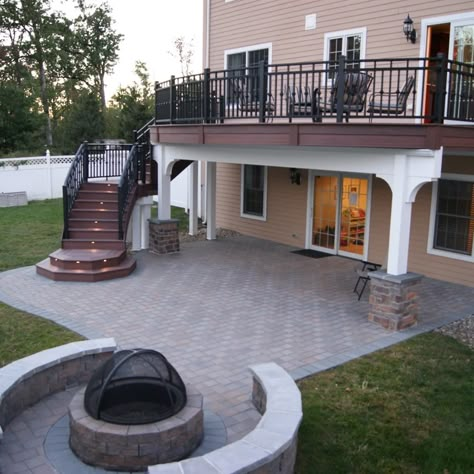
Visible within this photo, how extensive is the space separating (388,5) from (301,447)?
8828mm

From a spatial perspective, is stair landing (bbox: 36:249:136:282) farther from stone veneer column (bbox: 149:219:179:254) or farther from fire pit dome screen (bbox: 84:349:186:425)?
fire pit dome screen (bbox: 84:349:186:425)

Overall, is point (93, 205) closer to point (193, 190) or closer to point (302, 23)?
point (193, 190)

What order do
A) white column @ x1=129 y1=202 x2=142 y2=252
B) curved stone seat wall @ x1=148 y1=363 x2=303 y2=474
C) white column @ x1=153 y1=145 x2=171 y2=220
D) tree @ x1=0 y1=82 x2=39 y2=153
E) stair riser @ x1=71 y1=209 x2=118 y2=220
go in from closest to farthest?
curved stone seat wall @ x1=148 y1=363 x2=303 y2=474, stair riser @ x1=71 y1=209 x2=118 y2=220, white column @ x1=153 y1=145 x2=171 y2=220, white column @ x1=129 y1=202 x2=142 y2=252, tree @ x1=0 y1=82 x2=39 y2=153

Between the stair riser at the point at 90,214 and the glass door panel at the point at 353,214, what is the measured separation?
5.03 m

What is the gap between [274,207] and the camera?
13742 millimetres

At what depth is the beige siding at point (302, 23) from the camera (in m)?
10.0

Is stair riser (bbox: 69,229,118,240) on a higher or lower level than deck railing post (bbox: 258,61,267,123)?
lower

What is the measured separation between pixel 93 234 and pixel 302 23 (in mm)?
6562

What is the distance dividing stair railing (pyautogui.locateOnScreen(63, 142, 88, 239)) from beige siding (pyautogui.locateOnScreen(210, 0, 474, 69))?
15.2 feet

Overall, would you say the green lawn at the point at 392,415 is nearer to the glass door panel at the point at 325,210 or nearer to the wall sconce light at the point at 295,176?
the glass door panel at the point at 325,210

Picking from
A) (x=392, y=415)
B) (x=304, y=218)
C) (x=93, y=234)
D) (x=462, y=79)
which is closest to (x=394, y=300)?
(x=392, y=415)

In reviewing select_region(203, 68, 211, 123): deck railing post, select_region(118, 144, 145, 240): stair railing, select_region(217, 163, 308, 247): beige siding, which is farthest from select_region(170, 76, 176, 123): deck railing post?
select_region(217, 163, 308, 247): beige siding

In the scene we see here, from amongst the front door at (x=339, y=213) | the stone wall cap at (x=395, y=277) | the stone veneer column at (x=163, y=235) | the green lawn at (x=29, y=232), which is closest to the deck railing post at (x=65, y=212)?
the green lawn at (x=29, y=232)

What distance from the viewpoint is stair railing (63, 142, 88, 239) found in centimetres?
1076
